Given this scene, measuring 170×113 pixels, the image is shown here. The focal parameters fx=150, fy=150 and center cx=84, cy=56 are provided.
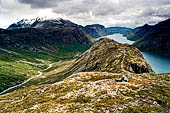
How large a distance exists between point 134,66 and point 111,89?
360 ft

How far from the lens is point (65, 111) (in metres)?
39.3

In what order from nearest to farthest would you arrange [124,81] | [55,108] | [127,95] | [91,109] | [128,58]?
[91,109] < [55,108] < [127,95] < [124,81] < [128,58]

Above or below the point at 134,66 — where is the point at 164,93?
above

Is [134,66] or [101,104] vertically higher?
[101,104]

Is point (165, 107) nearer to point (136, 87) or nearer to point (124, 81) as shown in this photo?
point (136, 87)

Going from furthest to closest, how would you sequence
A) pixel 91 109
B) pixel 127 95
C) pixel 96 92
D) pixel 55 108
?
1. pixel 96 92
2. pixel 127 95
3. pixel 55 108
4. pixel 91 109

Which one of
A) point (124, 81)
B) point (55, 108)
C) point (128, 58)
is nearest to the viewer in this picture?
point (55, 108)

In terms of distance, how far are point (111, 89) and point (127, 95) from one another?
20.8ft

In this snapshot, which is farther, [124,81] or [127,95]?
[124,81]

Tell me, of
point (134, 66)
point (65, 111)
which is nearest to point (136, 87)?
point (65, 111)

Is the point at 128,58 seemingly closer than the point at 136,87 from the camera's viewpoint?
No

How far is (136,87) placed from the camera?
51.8 meters

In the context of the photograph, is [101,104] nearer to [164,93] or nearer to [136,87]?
[136,87]

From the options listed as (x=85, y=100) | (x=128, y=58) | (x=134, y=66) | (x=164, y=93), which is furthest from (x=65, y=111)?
(x=128, y=58)
